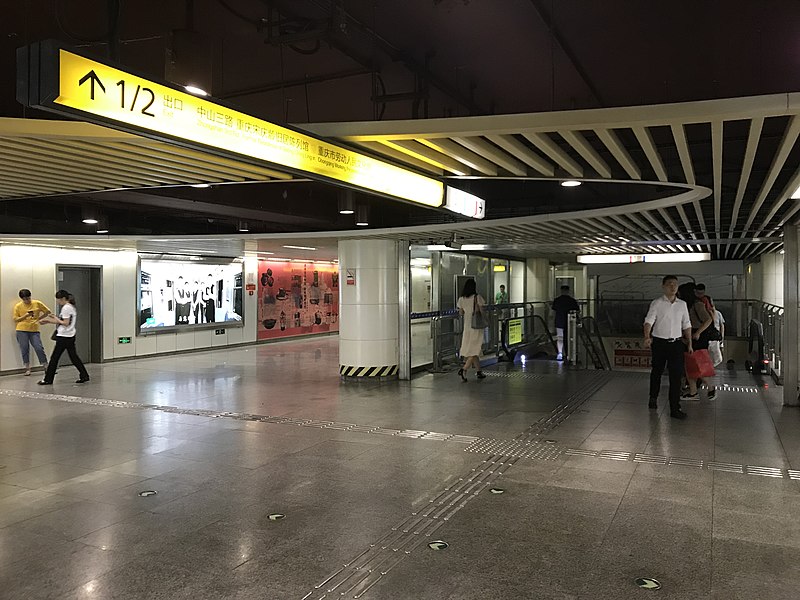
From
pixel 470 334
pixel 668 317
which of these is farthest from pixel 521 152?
A: pixel 470 334

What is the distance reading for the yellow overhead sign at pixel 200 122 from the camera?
2754mm

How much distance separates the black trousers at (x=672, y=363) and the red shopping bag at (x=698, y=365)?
0.55 metres

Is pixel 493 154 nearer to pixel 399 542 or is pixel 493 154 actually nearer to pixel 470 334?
pixel 399 542

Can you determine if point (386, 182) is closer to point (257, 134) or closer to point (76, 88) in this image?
point (257, 134)

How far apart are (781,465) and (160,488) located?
5259mm

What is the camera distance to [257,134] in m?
3.87

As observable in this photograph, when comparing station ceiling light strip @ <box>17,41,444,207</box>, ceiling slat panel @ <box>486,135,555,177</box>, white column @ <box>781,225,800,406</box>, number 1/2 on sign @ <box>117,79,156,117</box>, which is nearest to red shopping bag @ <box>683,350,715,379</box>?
white column @ <box>781,225,800,406</box>

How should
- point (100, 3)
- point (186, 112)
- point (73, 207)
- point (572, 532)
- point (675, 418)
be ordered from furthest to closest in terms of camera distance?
point (73, 207), point (675, 418), point (100, 3), point (572, 532), point (186, 112)

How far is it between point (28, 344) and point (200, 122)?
34.7ft

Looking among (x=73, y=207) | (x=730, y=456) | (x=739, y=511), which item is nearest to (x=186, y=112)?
(x=739, y=511)

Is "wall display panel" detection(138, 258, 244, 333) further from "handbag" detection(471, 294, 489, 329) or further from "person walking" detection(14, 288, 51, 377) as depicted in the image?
"handbag" detection(471, 294, 489, 329)

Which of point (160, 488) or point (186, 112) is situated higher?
point (186, 112)

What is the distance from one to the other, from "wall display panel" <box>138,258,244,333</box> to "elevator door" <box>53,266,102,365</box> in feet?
3.53

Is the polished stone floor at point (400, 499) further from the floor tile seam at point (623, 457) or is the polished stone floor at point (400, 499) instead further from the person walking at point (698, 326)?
the person walking at point (698, 326)
